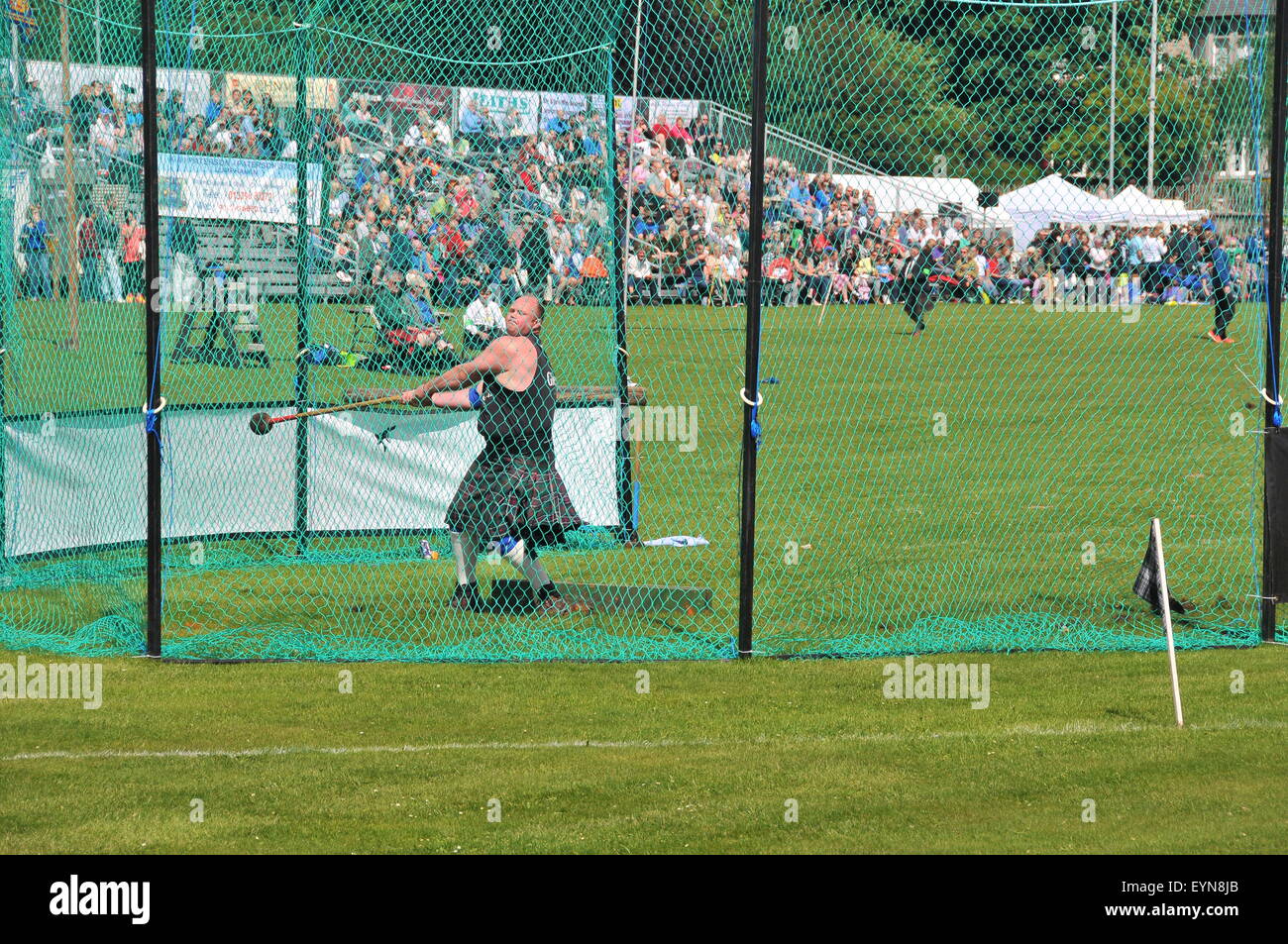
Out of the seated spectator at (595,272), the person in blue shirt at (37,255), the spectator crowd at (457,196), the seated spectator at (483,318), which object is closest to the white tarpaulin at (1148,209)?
the spectator crowd at (457,196)

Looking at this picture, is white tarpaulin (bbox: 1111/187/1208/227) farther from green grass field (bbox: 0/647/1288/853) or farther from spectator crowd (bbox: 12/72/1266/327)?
green grass field (bbox: 0/647/1288/853)

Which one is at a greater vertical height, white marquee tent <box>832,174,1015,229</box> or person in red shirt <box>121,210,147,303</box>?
white marquee tent <box>832,174,1015,229</box>

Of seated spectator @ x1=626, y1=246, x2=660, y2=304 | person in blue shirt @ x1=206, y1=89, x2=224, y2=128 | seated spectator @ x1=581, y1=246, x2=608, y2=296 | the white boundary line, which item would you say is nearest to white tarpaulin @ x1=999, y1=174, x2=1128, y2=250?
seated spectator @ x1=626, y1=246, x2=660, y2=304

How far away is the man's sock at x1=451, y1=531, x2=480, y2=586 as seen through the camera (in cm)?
1058

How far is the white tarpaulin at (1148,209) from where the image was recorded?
586 inches

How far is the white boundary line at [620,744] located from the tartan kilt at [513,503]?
2.75 metres

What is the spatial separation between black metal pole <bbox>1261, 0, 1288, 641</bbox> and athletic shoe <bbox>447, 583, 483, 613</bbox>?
4768 mm

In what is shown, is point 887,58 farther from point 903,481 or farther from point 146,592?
point 146,592

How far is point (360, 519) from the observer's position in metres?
12.6

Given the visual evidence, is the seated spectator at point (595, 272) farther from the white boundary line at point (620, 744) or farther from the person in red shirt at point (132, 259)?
the white boundary line at point (620, 744)

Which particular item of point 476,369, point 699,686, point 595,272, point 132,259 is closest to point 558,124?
point 595,272

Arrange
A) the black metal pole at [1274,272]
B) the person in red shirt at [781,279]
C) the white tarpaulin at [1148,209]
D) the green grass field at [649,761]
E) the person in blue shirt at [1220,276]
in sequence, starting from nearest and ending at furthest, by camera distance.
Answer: the green grass field at [649,761] → the black metal pole at [1274,272] → the person in blue shirt at [1220,276] → the white tarpaulin at [1148,209] → the person in red shirt at [781,279]

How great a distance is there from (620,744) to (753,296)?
2781 millimetres

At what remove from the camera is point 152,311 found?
9250 mm
